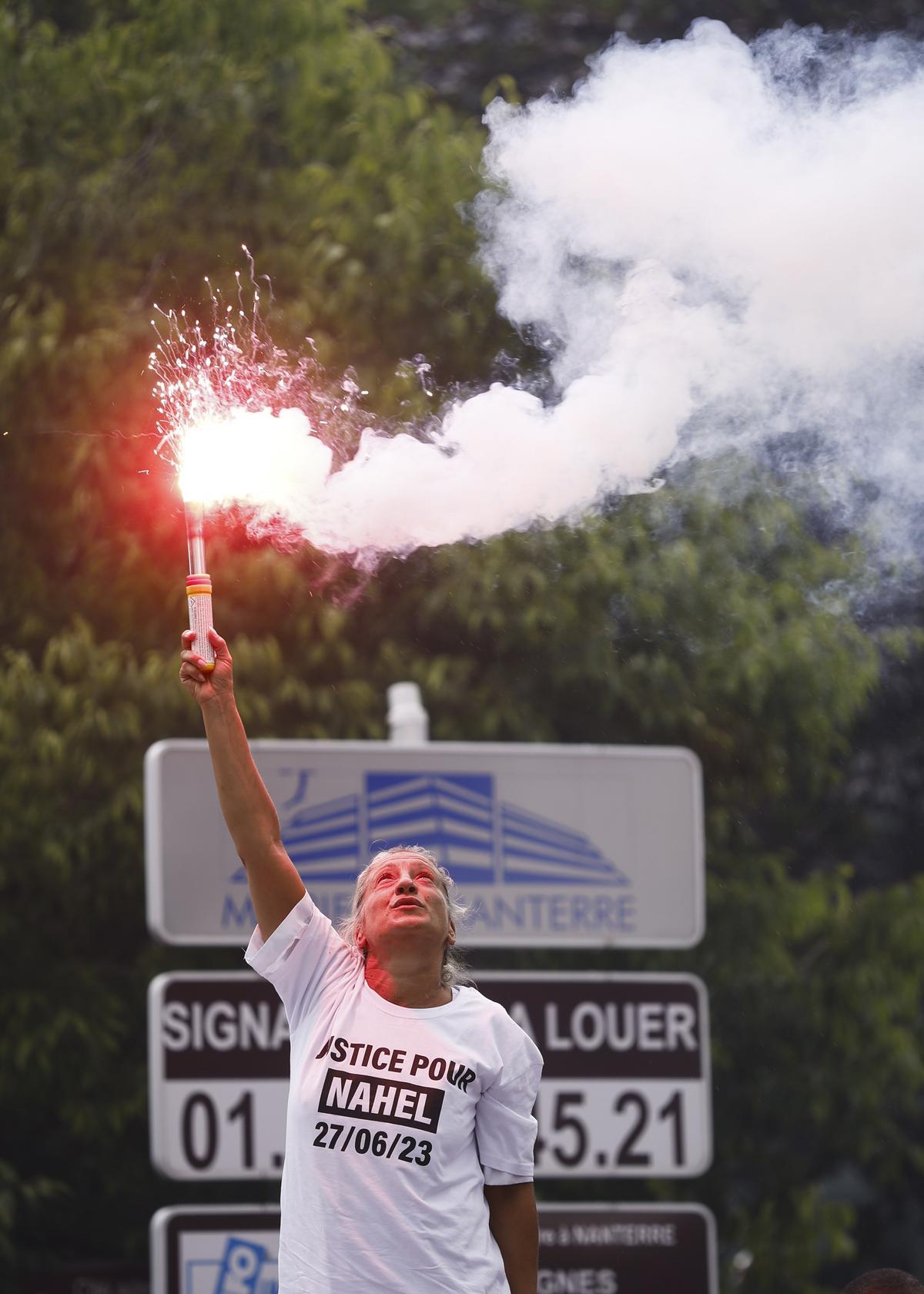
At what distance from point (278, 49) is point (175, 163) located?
0.67 meters

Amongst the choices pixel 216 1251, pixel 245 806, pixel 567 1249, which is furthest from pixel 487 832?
pixel 245 806

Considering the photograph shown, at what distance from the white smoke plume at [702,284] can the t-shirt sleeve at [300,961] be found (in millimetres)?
1528

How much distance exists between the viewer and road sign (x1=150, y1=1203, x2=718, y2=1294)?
491 cm

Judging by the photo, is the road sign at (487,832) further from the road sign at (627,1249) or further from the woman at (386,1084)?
the woman at (386,1084)

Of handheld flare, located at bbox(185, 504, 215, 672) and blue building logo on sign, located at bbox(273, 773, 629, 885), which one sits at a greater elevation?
blue building logo on sign, located at bbox(273, 773, 629, 885)

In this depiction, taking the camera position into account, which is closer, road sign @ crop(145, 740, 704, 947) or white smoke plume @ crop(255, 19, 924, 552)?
white smoke plume @ crop(255, 19, 924, 552)

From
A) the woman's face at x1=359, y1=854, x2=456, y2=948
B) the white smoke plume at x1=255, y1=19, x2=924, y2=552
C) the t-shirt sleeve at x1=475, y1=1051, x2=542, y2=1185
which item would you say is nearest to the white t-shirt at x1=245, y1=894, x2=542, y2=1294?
the t-shirt sleeve at x1=475, y1=1051, x2=542, y2=1185

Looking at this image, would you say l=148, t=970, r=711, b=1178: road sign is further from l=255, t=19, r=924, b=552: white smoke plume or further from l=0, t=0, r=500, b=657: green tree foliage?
l=0, t=0, r=500, b=657: green tree foliage

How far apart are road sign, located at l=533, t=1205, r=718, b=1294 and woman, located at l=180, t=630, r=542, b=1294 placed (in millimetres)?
2296

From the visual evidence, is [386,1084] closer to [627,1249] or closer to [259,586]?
[627,1249]

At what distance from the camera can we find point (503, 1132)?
2984 millimetres

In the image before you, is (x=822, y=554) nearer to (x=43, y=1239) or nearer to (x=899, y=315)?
(x=899, y=315)

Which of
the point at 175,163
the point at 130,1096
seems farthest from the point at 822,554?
the point at 130,1096

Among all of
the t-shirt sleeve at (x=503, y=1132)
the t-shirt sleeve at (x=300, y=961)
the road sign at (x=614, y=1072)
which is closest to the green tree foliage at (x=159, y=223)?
the road sign at (x=614, y=1072)
